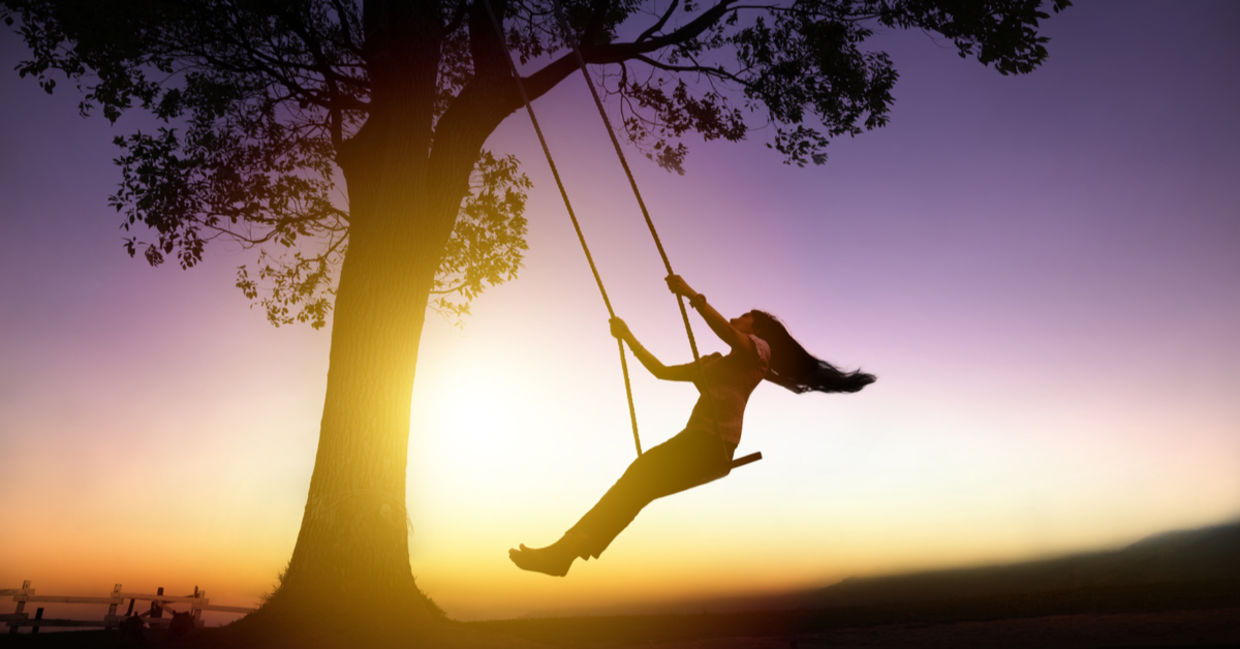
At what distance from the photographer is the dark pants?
3873mm

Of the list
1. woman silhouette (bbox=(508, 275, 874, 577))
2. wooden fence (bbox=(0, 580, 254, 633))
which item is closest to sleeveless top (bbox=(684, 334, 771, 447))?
woman silhouette (bbox=(508, 275, 874, 577))

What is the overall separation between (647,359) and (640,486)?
848mm

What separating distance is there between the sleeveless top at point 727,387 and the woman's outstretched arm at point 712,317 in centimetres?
6

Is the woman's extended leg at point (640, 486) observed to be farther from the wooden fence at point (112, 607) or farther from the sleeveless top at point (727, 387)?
the wooden fence at point (112, 607)

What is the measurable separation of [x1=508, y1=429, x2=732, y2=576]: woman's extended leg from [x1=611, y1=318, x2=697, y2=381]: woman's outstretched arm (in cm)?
54

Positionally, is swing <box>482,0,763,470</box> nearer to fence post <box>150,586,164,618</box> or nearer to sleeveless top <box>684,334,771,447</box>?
sleeveless top <box>684,334,771,447</box>

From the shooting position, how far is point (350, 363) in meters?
5.90

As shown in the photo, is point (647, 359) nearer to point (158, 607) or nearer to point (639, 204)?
point (639, 204)

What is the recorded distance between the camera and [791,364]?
458cm

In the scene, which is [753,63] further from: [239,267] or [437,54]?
[239,267]

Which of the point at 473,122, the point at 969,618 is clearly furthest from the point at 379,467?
the point at 969,618

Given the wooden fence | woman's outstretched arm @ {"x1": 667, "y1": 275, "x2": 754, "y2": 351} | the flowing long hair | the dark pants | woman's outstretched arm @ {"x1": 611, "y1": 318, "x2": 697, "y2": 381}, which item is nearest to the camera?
the dark pants

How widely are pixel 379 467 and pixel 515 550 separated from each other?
1.96 metres

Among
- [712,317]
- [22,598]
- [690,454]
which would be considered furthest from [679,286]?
[22,598]
